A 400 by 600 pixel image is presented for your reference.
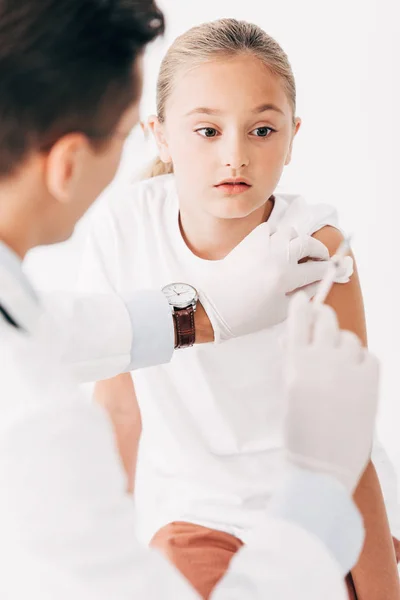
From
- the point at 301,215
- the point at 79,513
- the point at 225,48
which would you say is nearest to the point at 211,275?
the point at 301,215

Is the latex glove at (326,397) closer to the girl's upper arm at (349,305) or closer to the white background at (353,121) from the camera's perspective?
the girl's upper arm at (349,305)

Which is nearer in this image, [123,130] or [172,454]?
[123,130]

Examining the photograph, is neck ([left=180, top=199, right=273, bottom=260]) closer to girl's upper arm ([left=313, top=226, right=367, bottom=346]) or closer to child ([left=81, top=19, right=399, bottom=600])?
child ([left=81, top=19, right=399, bottom=600])

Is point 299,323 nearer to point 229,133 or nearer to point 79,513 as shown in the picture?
point 79,513

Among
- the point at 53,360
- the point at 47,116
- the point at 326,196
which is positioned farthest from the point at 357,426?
the point at 326,196

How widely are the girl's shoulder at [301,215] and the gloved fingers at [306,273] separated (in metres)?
0.07

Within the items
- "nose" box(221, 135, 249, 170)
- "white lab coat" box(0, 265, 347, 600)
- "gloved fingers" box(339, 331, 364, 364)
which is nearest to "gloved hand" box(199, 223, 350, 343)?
"nose" box(221, 135, 249, 170)

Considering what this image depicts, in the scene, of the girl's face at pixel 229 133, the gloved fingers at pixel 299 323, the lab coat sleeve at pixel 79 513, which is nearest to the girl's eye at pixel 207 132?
the girl's face at pixel 229 133

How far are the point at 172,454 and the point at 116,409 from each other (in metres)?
0.16

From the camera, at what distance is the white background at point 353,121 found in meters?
2.07

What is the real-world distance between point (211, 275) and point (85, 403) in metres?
0.52

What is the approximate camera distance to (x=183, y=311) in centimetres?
124

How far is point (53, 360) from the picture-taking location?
859mm

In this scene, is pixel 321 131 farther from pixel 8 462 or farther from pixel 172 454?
pixel 8 462
